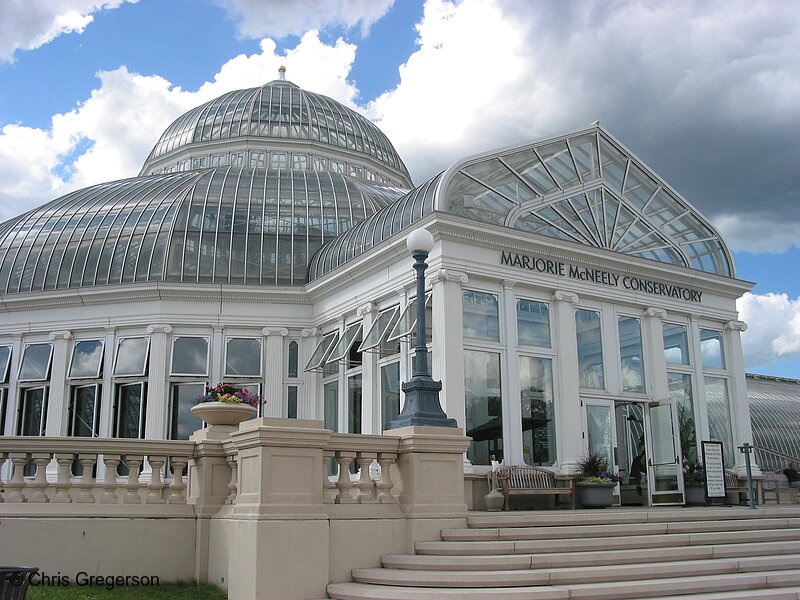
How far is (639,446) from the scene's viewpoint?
67.0 feet

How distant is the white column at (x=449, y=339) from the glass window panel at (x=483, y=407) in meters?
0.33

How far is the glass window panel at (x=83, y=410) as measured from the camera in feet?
79.0

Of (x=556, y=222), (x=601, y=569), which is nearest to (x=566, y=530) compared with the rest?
(x=601, y=569)

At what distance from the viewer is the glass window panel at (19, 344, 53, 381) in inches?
968

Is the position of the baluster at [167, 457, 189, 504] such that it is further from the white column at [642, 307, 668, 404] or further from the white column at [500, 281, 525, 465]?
the white column at [642, 307, 668, 404]

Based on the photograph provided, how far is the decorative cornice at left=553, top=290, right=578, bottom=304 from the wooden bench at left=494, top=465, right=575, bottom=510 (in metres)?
4.16

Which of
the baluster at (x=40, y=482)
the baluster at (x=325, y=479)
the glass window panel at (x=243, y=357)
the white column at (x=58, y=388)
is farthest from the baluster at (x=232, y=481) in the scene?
the white column at (x=58, y=388)

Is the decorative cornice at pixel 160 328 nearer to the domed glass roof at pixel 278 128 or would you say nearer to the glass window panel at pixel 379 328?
the glass window panel at pixel 379 328

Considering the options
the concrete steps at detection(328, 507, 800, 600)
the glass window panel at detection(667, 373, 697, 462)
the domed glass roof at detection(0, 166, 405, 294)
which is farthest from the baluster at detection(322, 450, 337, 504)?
the domed glass roof at detection(0, 166, 405, 294)

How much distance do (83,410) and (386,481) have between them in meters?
15.5

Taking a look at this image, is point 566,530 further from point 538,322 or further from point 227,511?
point 538,322

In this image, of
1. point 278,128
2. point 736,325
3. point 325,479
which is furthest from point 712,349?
point 278,128

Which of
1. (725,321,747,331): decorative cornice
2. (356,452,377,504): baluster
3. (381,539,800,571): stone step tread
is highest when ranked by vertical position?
(725,321,747,331): decorative cornice

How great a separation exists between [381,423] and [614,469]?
18.6ft
